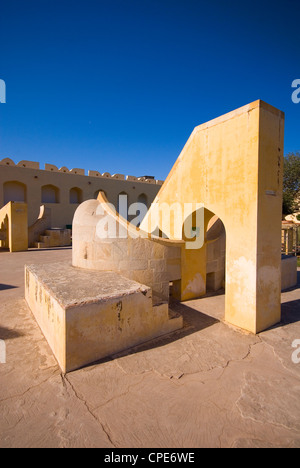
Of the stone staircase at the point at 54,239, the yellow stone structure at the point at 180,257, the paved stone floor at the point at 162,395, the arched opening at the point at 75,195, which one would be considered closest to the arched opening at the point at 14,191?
the arched opening at the point at 75,195

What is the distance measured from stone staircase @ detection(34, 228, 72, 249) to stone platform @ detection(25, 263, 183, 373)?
38.4ft

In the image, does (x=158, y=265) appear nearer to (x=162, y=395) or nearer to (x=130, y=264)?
(x=130, y=264)

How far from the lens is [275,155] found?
4848 mm

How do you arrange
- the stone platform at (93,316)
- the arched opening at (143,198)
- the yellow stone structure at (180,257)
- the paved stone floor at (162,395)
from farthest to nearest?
the arched opening at (143,198)
the yellow stone structure at (180,257)
the stone platform at (93,316)
the paved stone floor at (162,395)

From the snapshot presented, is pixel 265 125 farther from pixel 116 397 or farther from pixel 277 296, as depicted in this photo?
pixel 116 397

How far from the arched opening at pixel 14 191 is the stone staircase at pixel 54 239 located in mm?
5751

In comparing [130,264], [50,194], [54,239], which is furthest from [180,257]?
[50,194]

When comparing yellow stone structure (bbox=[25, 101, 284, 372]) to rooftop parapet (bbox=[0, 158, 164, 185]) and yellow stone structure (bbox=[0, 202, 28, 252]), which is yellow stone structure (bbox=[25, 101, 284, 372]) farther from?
rooftop parapet (bbox=[0, 158, 164, 185])

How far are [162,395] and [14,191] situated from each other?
20.8m

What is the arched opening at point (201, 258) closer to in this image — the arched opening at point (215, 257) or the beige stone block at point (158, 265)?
the arched opening at point (215, 257)

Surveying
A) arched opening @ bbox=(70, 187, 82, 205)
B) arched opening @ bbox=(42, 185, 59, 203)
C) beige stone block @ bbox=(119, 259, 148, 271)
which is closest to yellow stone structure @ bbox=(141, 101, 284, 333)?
beige stone block @ bbox=(119, 259, 148, 271)

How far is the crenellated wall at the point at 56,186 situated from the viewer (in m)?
19.6

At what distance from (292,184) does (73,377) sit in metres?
27.5

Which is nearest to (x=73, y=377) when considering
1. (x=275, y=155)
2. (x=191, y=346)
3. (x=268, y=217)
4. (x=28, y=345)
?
(x=28, y=345)
